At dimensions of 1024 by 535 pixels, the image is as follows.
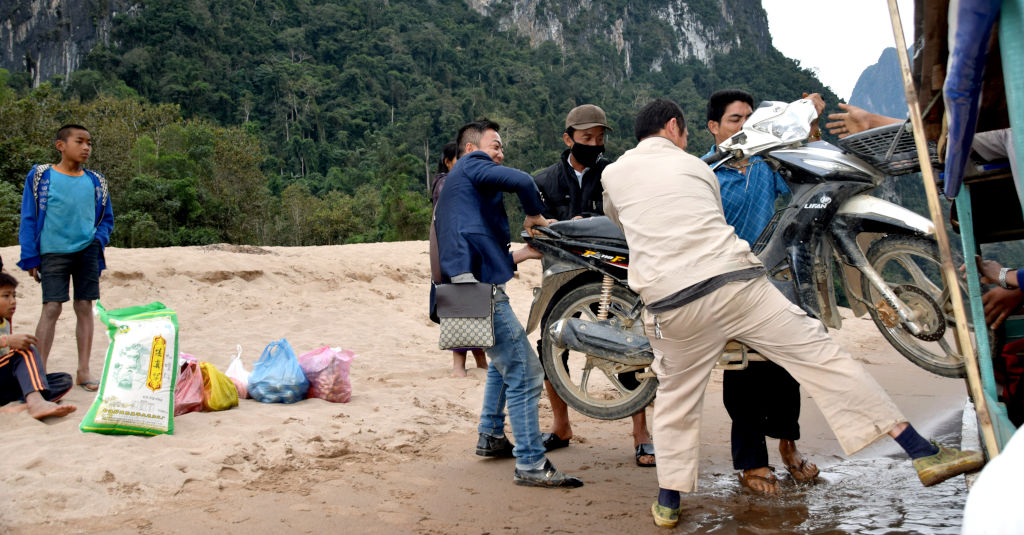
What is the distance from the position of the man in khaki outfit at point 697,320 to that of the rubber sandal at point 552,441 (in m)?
1.32

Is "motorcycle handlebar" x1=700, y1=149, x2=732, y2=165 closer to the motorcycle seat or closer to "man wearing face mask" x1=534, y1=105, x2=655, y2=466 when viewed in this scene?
the motorcycle seat

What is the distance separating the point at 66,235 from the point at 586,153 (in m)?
3.39

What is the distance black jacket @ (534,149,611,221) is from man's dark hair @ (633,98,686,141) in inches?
46.3

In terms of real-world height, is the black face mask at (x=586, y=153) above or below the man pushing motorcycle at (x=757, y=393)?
above

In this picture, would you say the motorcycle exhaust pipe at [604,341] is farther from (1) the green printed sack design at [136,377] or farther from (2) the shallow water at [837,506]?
(1) the green printed sack design at [136,377]

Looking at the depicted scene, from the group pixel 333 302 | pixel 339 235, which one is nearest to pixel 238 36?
pixel 339 235

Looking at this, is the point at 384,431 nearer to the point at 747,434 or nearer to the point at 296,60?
the point at 747,434

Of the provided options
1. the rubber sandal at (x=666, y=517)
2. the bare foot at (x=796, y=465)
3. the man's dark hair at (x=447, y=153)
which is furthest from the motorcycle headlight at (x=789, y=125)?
the man's dark hair at (x=447, y=153)

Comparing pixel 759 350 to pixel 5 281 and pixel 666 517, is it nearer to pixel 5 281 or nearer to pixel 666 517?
pixel 666 517

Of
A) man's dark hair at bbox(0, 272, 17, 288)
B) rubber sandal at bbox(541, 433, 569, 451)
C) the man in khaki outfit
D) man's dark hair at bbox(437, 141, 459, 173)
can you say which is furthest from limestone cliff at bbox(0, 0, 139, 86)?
the man in khaki outfit

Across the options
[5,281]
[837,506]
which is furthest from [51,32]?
[837,506]

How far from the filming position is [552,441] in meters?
4.26

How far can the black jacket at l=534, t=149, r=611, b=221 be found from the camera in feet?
14.3

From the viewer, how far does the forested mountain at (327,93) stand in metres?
22.8
